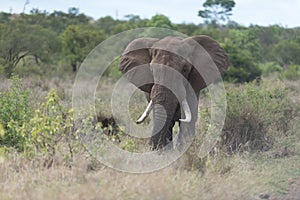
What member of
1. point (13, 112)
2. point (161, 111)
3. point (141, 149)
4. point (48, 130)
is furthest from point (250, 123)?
point (48, 130)

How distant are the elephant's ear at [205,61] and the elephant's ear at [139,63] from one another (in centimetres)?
70

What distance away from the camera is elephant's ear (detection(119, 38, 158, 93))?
384 inches

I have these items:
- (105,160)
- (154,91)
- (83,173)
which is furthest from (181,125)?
(83,173)

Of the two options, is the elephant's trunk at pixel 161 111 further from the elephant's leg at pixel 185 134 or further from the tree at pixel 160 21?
the tree at pixel 160 21

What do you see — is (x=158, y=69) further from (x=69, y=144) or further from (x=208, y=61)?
(x=69, y=144)

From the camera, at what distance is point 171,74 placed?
8.84 m

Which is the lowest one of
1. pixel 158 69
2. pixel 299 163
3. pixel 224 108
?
pixel 299 163

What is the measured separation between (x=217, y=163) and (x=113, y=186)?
81.0 inches

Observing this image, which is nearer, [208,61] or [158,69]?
[158,69]

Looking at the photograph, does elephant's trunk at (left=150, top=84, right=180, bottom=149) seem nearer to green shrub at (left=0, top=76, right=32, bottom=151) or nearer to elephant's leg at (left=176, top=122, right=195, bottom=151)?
elephant's leg at (left=176, top=122, right=195, bottom=151)

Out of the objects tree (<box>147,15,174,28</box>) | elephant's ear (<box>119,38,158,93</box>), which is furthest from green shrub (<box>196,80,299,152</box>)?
tree (<box>147,15,174,28</box>)

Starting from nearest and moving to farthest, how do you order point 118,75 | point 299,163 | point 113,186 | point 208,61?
point 113,186
point 299,163
point 208,61
point 118,75

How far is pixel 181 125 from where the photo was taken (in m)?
9.34

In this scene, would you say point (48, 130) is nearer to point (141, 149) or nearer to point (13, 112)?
point (141, 149)
